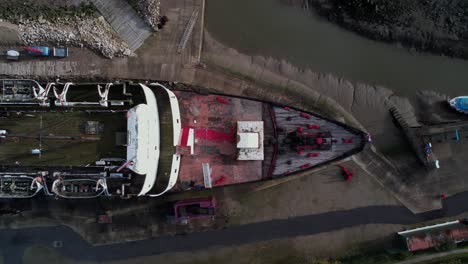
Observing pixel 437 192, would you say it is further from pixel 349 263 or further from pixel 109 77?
pixel 109 77

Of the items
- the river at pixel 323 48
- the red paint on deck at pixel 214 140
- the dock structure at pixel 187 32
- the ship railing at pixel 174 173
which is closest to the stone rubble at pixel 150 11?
the dock structure at pixel 187 32

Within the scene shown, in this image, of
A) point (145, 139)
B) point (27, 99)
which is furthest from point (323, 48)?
point (27, 99)

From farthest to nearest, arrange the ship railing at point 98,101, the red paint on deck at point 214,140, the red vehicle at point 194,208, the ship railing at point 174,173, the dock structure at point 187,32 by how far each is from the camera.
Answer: the dock structure at point 187,32 < the red vehicle at point 194,208 < the red paint on deck at point 214,140 < the ship railing at point 174,173 < the ship railing at point 98,101

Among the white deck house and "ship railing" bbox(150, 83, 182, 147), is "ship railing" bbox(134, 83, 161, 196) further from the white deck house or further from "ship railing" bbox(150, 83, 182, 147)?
"ship railing" bbox(150, 83, 182, 147)

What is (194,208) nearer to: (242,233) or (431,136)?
(242,233)

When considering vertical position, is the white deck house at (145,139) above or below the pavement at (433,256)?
above

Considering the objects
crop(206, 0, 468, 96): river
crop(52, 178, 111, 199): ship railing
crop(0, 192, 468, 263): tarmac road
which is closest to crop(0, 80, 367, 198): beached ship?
crop(52, 178, 111, 199): ship railing

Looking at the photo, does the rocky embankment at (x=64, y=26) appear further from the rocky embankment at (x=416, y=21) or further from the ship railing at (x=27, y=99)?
the rocky embankment at (x=416, y=21)
